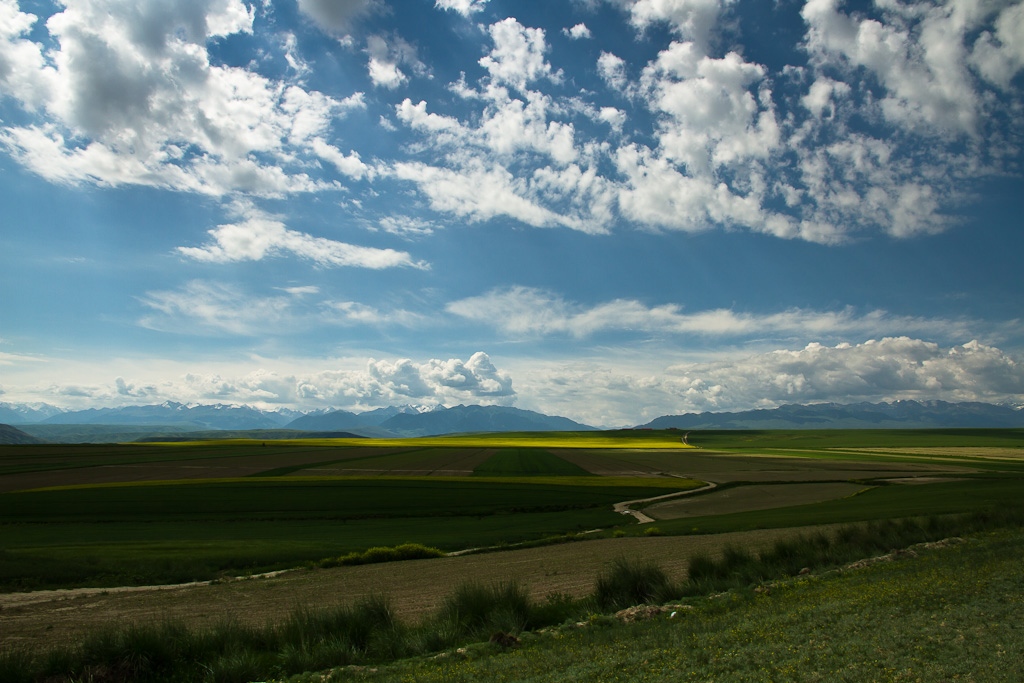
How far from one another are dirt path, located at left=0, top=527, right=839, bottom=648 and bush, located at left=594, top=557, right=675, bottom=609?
5.64 feet

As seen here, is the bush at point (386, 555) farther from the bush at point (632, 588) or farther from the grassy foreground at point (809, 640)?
the grassy foreground at point (809, 640)

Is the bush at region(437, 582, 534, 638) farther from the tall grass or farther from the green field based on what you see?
the green field

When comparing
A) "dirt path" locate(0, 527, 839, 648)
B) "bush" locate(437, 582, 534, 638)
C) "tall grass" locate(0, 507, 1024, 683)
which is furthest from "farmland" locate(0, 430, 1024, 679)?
"bush" locate(437, 582, 534, 638)

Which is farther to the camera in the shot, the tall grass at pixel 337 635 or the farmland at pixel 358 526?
the farmland at pixel 358 526

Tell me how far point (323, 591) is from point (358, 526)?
55.5 feet

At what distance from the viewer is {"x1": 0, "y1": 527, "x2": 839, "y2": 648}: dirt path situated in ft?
57.6

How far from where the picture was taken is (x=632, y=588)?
1661 centimetres

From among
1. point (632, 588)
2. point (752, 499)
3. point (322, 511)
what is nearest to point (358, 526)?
point (322, 511)

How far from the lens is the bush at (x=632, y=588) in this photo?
1583cm

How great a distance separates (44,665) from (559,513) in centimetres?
3468

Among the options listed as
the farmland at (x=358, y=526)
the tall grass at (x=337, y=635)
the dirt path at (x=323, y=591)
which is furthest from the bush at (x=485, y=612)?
the farmland at (x=358, y=526)

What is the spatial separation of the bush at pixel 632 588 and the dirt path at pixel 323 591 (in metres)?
1.72

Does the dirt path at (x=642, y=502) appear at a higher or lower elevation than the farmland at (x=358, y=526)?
lower

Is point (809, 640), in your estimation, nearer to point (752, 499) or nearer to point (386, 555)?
point (386, 555)
